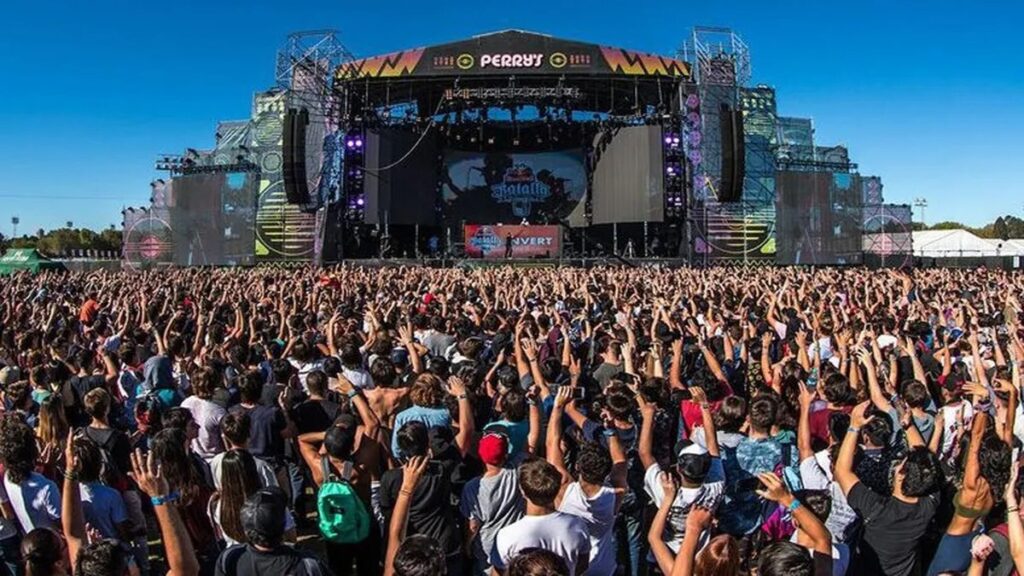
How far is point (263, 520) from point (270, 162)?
32.7m

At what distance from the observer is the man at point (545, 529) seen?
3203mm

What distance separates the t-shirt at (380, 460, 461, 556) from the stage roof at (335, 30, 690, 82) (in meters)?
27.6

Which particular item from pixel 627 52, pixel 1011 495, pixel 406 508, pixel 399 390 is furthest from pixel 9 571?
pixel 627 52

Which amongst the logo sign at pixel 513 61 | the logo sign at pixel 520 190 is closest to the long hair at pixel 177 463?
the logo sign at pixel 513 61

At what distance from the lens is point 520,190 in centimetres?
3656

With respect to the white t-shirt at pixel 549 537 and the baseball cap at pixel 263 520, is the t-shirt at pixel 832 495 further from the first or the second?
the baseball cap at pixel 263 520

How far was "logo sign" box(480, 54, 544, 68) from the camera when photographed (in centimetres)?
3027

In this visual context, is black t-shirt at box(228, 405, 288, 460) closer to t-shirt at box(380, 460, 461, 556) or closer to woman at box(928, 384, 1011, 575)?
t-shirt at box(380, 460, 461, 556)

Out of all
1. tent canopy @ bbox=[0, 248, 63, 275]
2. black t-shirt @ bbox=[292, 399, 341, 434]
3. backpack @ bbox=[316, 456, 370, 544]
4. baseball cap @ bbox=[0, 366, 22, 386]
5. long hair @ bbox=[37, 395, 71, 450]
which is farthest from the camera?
tent canopy @ bbox=[0, 248, 63, 275]

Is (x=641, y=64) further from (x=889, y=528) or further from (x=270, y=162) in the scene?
(x=889, y=528)

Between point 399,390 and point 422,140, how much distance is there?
2922 centimetres

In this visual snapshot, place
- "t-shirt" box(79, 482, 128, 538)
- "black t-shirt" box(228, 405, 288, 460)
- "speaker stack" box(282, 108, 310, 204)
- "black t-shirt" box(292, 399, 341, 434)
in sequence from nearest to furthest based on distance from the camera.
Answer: "t-shirt" box(79, 482, 128, 538) → "black t-shirt" box(228, 405, 288, 460) → "black t-shirt" box(292, 399, 341, 434) → "speaker stack" box(282, 108, 310, 204)

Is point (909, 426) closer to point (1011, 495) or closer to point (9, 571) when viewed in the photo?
point (1011, 495)

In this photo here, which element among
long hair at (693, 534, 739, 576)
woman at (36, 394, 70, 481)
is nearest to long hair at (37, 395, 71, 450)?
woman at (36, 394, 70, 481)
